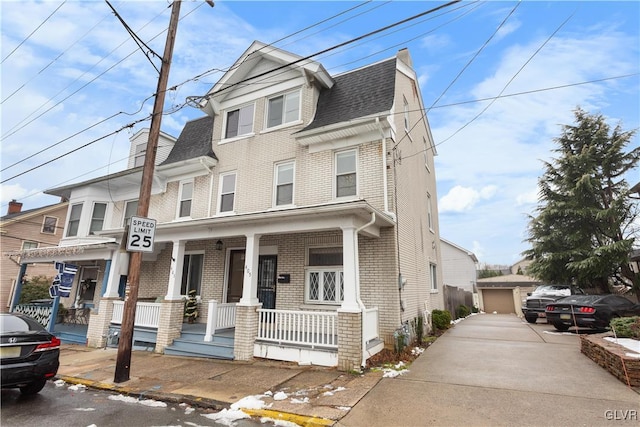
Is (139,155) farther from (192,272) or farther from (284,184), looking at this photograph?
(284,184)

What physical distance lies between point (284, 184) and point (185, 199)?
4.62 meters

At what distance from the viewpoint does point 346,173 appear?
9406mm

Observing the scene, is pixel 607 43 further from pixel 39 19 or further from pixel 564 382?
pixel 39 19

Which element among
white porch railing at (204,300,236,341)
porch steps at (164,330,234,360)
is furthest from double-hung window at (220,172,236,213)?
porch steps at (164,330,234,360)

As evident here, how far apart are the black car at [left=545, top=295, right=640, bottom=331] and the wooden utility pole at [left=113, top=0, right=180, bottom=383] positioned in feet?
42.0

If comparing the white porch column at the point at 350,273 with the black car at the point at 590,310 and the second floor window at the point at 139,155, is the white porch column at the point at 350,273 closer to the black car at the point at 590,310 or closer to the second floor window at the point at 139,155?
the black car at the point at 590,310

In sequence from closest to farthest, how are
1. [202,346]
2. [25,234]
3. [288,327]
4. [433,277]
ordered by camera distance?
1. [288,327]
2. [202,346]
3. [433,277]
4. [25,234]

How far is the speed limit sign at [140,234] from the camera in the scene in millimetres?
6598

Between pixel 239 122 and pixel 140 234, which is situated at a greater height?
pixel 239 122

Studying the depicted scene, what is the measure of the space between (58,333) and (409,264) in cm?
1310

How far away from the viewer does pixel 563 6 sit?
19.0ft

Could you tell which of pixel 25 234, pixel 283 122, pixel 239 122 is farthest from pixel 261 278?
pixel 25 234

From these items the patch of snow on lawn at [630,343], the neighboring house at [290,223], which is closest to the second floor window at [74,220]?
the neighboring house at [290,223]

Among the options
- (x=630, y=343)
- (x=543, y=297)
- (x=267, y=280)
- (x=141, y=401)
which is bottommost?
(x=141, y=401)
